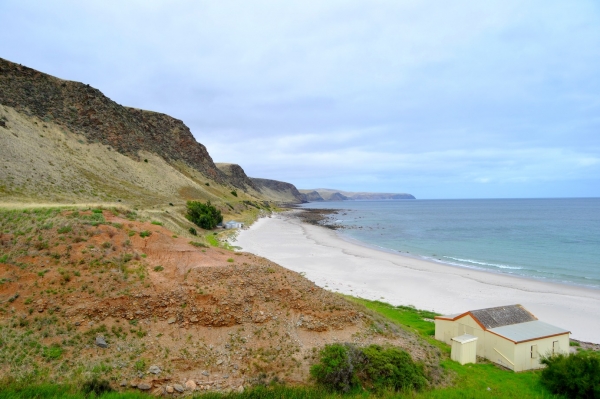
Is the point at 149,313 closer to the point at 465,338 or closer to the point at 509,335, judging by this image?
the point at 465,338

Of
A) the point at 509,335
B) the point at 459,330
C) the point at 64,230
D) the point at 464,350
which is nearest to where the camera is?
the point at 464,350

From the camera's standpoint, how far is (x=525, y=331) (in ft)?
51.5

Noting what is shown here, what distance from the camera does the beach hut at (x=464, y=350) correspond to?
14734mm

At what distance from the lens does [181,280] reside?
15758 mm

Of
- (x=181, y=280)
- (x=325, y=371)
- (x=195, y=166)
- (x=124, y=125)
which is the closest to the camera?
(x=325, y=371)

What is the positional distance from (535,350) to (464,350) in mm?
3232

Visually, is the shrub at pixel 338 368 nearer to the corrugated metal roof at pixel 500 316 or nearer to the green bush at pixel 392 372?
the green bush at pixel 392 372

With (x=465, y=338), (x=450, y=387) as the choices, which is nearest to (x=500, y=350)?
(x=465, y=338)

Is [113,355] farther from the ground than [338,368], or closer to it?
closer to it

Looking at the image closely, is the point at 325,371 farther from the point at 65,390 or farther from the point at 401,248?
the point at 401,248

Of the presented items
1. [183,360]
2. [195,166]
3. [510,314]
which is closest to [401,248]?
[510,314]

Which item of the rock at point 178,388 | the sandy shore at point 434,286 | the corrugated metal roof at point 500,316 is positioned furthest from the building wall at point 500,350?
the rock at point 178,388

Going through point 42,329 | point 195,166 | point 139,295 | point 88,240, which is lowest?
point 42,329

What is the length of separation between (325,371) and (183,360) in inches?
199
